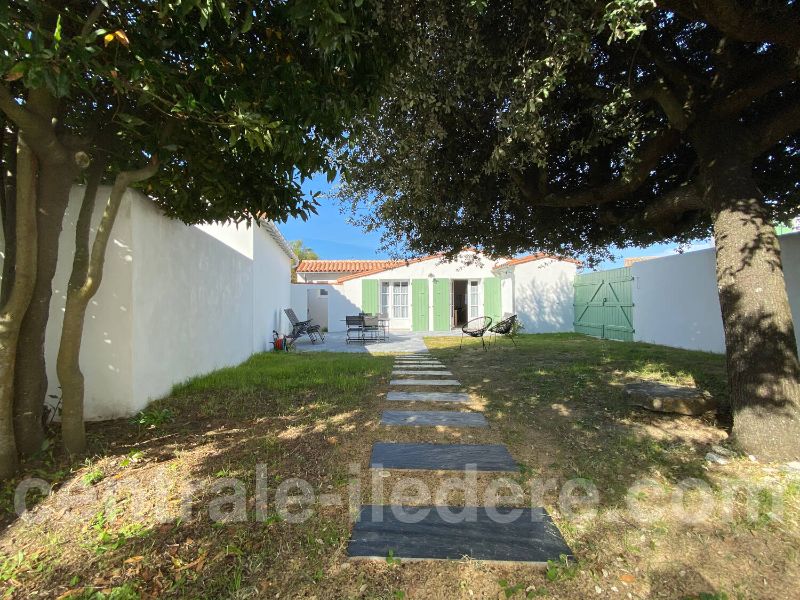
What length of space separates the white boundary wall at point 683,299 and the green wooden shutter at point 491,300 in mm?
5775

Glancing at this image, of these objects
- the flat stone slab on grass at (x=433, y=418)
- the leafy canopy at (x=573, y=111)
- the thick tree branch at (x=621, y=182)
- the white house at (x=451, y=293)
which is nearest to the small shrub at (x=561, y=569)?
the flat stone slab on grass at (x=433, y=418)

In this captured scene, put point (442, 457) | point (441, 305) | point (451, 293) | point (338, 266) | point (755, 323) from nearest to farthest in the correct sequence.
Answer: point (442, 457)
point (755, 323)
point (441, 305)
point (451, 293)
point (338, 266)

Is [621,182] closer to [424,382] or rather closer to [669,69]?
[669,69]

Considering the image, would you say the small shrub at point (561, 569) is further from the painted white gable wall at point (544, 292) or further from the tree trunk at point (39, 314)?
the painted white gable wall at point (544, 292)

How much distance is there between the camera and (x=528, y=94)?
133 inches

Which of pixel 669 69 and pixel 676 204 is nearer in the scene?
pixel 669 69

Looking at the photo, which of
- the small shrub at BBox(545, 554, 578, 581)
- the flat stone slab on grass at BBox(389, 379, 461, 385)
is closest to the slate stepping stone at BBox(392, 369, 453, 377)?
the flat stone slab on grass at BBox(389, 379, 461, 385)

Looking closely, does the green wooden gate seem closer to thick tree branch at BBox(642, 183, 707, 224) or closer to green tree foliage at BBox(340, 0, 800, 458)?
green tree foliage at BBox(340, 0, 800, 458)

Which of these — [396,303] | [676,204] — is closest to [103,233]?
[676,204]

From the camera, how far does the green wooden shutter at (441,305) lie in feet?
53.3

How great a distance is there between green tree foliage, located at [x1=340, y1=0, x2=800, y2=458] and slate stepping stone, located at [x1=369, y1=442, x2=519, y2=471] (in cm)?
200

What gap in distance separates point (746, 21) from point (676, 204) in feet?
5.35

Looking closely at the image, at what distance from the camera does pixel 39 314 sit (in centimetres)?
293

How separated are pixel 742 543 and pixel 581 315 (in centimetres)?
1319
